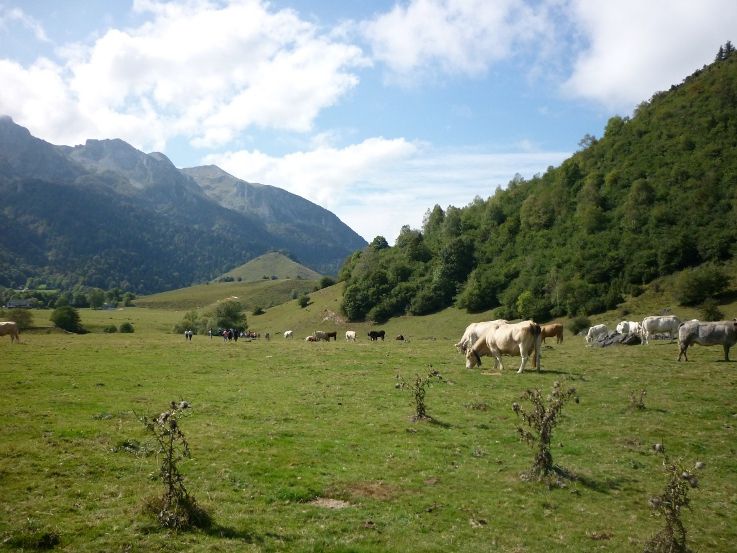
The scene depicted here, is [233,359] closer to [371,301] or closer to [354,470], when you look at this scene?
[354,470]

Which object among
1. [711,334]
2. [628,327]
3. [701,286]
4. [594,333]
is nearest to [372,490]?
[711,334]

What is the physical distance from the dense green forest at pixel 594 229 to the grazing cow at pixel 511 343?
184 ft

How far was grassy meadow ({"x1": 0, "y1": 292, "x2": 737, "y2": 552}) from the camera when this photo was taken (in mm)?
9969

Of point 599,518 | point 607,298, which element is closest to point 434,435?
point 599,518

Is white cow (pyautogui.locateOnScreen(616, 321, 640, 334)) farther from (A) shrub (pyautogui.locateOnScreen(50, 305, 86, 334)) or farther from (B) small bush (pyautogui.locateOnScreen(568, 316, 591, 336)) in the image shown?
(A) shrub (pyautogui.locateOnScreen(50, 305, 86, 334))

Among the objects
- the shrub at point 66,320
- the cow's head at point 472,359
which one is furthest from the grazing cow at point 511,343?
the shrub at point 66,320

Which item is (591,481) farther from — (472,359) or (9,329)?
(9,329)

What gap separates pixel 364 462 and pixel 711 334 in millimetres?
24901

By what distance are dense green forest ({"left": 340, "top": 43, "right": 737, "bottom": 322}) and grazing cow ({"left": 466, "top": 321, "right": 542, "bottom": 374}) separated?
56102 millimetres

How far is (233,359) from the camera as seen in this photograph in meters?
39.4

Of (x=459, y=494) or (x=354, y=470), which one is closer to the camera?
(x=459, y=494)

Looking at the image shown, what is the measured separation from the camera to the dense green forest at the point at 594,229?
83.1m

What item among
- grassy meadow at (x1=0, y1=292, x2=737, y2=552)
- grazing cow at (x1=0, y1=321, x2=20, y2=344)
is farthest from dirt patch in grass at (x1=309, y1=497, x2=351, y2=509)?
grazing cow at (x1=0, y1=321, x2=20, y2=344)

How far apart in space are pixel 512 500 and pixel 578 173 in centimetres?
12234
